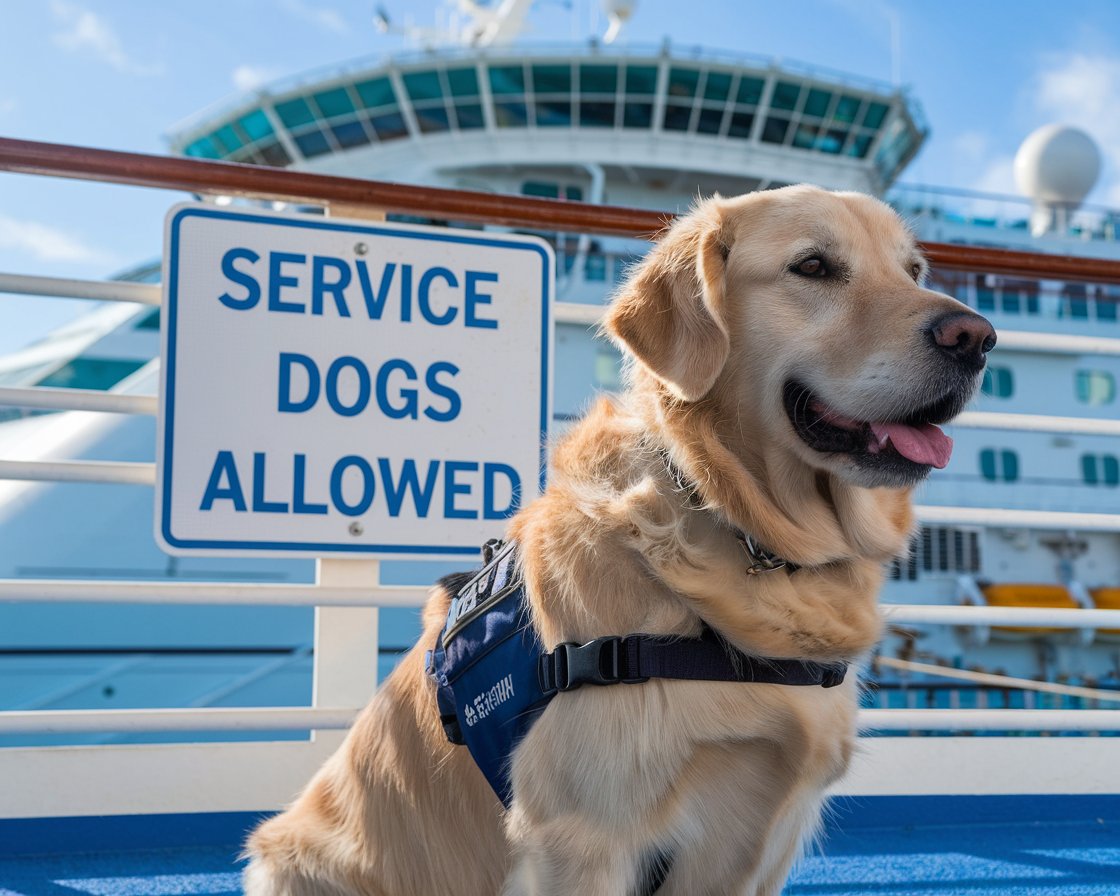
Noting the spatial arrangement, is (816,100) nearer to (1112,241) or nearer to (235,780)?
(1112,241)

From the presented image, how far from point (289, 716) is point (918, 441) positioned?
1424 mm

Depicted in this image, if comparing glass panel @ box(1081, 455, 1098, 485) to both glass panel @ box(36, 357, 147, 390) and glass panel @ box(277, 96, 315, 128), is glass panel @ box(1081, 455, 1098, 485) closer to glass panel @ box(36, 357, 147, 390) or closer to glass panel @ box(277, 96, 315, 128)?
glass panel @ box(277, 96, 315, 128)

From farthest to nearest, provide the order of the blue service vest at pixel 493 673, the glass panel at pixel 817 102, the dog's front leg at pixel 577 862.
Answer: the glass panel at pixel 817 102, the blue service vest at pixel 493 673, the dog's front leg at pixel 577 862

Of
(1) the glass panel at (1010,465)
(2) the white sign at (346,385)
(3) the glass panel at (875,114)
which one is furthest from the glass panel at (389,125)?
(2) the white sign at (346,385)

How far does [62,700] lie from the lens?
652 centimetres

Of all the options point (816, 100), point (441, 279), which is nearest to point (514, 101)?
point (816, 100)

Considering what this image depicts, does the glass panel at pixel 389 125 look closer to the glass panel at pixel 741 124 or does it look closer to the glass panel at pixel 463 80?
the glass panel at pixel 463 80

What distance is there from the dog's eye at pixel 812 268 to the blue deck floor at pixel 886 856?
3.79 feet

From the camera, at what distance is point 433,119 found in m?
11.8

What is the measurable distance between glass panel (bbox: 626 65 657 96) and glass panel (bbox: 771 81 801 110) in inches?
63.5

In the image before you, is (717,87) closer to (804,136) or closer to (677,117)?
(677,117)

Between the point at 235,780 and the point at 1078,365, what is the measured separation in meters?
13.3

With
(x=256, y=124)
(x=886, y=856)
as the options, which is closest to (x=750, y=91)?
(x=256, y=124)

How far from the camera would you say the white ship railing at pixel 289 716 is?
1.95 metres
